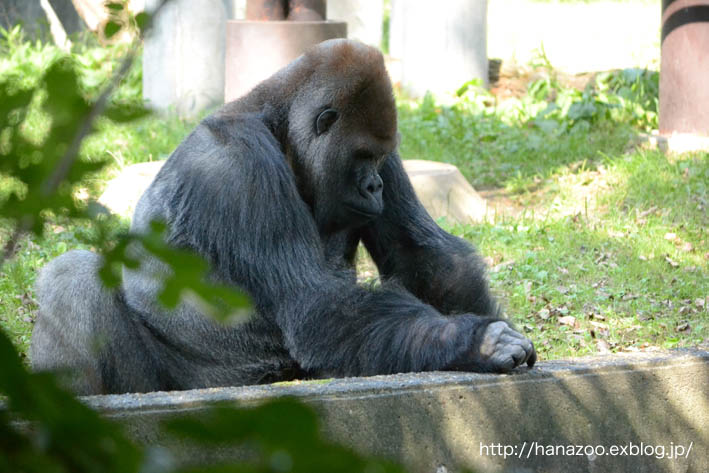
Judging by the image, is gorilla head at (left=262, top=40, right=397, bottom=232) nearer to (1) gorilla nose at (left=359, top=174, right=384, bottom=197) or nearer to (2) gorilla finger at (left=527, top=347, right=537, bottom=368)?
(1) gorilla nose at (left=359, top=174, right=384, bottom=197)

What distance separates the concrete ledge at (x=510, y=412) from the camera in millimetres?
2359

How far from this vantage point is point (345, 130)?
113 inches

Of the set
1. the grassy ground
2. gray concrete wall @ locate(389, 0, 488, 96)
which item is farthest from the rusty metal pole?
gray concrete wall @ locate(389, 0, 488, 96)

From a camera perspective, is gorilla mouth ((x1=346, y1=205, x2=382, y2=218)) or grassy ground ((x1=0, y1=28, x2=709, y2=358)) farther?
grassy ground ((x1=0, y1=28, x2=709, y2=358))

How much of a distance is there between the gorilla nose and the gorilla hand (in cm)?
60

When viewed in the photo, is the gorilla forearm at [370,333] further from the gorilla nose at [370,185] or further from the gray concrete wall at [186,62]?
the gray concrete wall at [186,62]

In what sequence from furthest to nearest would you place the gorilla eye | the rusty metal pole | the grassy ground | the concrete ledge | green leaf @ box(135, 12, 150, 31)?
the rusty metal pole < the grassy ground < the gorilla eye < the concrete ledge < green leaf @ box(135, 12, 150, 31)

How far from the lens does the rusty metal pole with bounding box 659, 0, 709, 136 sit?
691 centimetres

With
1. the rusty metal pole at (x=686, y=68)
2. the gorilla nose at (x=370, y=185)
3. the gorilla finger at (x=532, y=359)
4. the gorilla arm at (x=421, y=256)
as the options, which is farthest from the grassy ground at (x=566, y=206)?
the gorilla finger at (x=532, y=359)

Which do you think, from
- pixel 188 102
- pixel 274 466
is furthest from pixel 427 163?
pixel 274 466

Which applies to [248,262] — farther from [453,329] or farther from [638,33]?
[638,33]

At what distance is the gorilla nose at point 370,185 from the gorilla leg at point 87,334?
0.81 meters

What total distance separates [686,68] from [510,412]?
519 centimetres

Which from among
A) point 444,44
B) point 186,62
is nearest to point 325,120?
point 186,62
